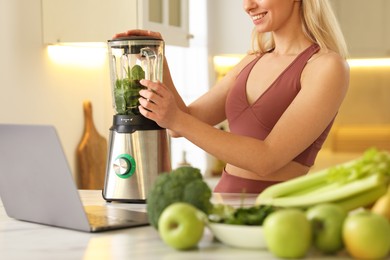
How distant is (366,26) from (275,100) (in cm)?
291

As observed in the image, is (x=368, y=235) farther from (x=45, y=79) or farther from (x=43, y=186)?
(x=45, y=79)

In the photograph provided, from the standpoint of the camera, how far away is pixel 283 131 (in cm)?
210

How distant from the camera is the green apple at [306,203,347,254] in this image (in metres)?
1.21

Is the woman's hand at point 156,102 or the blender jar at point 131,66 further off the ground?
the blender jar at point 131,66

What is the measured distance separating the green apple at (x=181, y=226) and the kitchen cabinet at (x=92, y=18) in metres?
2.24

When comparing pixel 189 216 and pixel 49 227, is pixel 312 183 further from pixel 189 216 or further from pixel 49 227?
pixel 49 227

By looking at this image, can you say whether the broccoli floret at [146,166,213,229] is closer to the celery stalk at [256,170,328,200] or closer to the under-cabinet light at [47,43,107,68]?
the celery stalk at [256,170,328,200]

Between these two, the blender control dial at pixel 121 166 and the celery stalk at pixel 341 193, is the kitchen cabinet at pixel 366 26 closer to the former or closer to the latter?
the blender control dial at pixel 121 166

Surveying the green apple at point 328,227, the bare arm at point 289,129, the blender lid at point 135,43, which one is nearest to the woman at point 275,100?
the bare arm at point 289,129

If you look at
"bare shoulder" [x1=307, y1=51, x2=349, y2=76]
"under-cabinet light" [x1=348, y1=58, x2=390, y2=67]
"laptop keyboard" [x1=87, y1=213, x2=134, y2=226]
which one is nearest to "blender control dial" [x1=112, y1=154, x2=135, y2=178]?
"laptop keyboard" [x1=87, y1=213, x2=134, y2=226]

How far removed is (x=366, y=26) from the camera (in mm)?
5039

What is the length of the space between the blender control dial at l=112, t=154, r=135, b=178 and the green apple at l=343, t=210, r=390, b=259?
2.49 ft

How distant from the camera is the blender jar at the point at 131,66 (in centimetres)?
185

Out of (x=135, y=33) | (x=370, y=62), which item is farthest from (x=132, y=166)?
(x=370, y=62)
